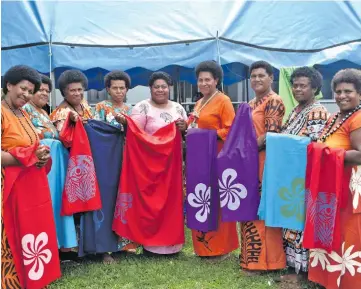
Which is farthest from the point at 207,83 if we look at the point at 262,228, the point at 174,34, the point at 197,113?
the point at 174,34

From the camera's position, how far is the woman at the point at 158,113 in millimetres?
4332

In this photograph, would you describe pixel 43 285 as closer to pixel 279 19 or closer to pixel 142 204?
pixel 142 204

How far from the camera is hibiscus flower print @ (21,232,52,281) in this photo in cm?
319

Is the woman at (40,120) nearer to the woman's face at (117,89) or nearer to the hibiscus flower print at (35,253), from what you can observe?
the woman's face at (117,89)

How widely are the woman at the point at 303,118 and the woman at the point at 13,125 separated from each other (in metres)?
1.90

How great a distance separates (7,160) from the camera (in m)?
3.02

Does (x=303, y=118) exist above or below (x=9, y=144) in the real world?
above

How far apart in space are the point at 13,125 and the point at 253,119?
1881mm

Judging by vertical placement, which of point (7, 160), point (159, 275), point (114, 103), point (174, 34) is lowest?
point (159, 275)

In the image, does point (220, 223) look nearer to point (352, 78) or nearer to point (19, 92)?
point (352, 78)

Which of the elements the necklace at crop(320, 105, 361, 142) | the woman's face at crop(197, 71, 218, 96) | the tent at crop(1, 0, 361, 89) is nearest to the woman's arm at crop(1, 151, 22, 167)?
the woman's face at crop(197, 71, 218, 96)

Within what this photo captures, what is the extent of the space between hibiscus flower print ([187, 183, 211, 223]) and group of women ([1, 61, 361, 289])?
0.73ft

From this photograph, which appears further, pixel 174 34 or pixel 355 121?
Answer: pixel 174 34

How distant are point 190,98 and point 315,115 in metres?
7.06
